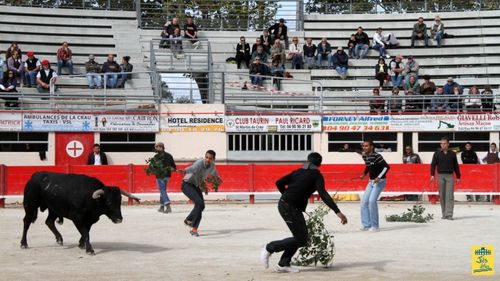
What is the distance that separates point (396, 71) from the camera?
115 ft

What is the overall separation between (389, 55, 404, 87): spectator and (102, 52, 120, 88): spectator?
9700 mm

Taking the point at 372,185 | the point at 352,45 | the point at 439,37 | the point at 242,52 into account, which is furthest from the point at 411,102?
the point at 372,185

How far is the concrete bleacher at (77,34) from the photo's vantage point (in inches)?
1421

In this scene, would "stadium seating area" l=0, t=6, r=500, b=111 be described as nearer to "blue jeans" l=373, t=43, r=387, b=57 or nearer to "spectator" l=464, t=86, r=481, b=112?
"blue jeans" l=373, t=43, r=387, b=57

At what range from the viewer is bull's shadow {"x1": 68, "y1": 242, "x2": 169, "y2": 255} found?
16.1m

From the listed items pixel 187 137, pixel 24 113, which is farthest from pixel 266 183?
pixel 24 113

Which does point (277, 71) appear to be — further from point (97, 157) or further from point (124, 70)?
point (97, 157)

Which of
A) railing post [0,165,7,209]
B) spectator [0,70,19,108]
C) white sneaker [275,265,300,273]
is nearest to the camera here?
white sneaker [275,265,300,273]

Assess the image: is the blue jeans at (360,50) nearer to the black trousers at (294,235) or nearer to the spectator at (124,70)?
the spectator at (124,70)

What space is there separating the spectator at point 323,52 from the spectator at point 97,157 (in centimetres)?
1037

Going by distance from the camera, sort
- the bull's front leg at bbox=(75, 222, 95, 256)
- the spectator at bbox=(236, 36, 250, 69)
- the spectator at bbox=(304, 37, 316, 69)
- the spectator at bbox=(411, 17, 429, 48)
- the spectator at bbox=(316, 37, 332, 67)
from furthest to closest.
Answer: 1. the spectator at bbox=(411, 17, 429, 48)
2. the spectator at bbox=(316, 37, 332, 67)
3. the spectator at bbox=(304, 37, 316, 69)
4. the spectator at bbox=(236, 36, 250, 69)
5. the bull's front leg at bbox=(75, 222, 95, 256)

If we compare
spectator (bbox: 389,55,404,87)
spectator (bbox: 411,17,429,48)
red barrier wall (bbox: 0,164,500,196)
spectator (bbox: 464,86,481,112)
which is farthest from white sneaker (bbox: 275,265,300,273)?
spectator (bbox: 411,17,429,48)

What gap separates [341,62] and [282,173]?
8.64m

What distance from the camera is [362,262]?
14.5 metres
